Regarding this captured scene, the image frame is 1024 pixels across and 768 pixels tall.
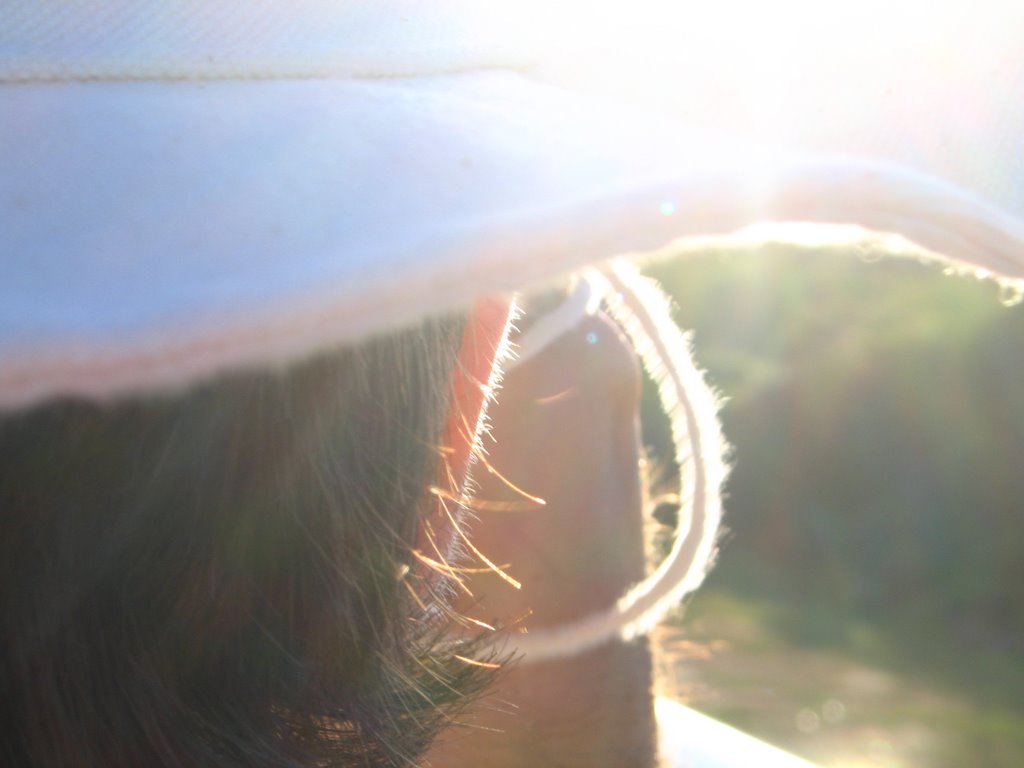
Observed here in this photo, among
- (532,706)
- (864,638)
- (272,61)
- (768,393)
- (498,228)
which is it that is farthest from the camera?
(768,393)

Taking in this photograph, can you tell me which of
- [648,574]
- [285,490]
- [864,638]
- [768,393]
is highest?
[768,393]

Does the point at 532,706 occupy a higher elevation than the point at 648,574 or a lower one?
lower

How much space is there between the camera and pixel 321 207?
433 millimetres

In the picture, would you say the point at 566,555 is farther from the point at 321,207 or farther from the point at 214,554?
the point at 321,207

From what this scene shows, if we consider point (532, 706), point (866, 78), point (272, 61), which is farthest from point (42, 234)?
point (532, 706)

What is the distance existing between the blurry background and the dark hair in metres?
3.43

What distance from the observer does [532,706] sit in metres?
1.38

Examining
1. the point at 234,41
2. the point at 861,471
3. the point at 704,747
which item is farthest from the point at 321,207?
the point at 861,471

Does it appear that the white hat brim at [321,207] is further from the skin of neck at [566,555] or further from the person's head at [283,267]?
the skin of neck at [566,555]

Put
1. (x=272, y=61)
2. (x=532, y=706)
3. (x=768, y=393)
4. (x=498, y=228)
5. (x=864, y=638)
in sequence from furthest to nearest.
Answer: (x=768, y=393) < (x=864, y=638) < (x=532, y=706) < (x=272, y=61) < (x=498, y=228)

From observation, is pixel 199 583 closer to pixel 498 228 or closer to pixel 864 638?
pixel 498 228

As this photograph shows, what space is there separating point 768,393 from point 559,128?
457cm

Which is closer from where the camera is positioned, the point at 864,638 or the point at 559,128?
the point at 559,128

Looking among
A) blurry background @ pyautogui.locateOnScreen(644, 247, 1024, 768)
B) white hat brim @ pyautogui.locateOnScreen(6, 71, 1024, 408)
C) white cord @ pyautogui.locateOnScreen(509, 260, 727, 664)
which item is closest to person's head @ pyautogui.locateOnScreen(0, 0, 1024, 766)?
white hat brim @ pyautogui.locateOnScreen(6, 71, 1024, 408)
